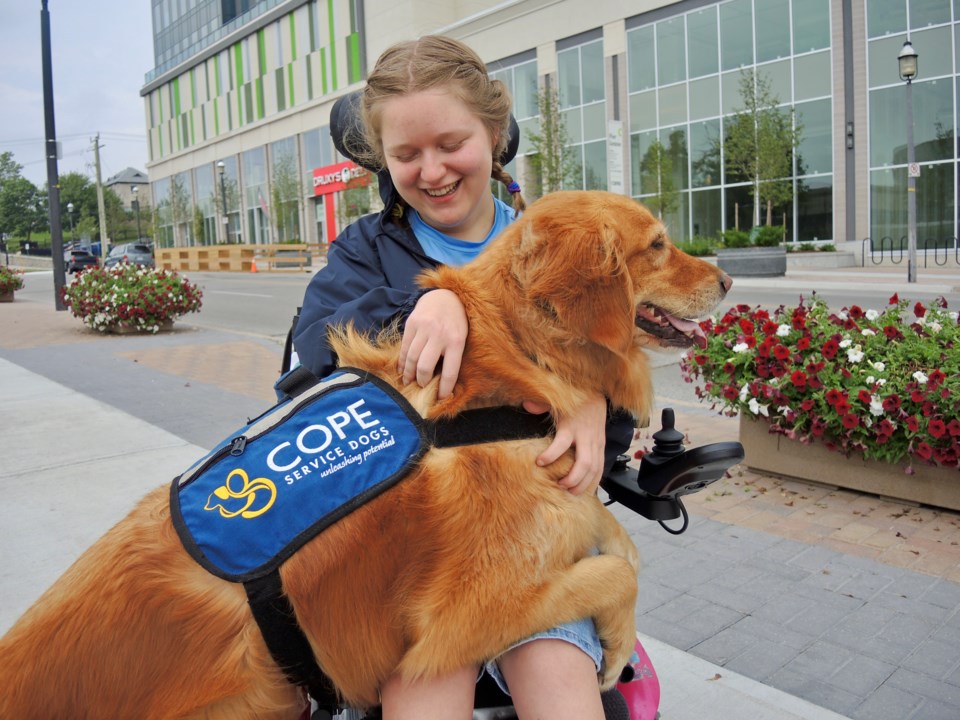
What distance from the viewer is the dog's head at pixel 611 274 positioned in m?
1.91

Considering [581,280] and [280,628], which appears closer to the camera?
[280,628]

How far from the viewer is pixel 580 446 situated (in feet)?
6.04

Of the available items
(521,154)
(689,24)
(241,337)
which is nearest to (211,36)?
(521,154)

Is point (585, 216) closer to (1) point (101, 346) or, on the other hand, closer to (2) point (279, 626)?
(2) point (279, 626)

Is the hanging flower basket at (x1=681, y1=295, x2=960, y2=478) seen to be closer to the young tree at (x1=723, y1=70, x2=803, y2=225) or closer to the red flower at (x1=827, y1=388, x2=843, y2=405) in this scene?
the red flower at (x1=827, y1=388, x2=843, y2=405)

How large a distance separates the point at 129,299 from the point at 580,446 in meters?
14.1

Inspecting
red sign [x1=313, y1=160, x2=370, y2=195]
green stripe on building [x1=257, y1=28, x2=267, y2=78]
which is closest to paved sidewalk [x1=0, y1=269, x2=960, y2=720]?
red sign [x1=313, y1=160, x2=370, y2=195]

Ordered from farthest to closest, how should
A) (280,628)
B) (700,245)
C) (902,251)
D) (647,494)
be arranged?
(700,245) < (902,251) < (647,494) < (280,628)

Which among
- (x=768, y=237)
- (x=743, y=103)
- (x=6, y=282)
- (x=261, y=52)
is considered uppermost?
(x=261, y=52)

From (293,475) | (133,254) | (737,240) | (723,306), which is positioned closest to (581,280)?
(293,475)

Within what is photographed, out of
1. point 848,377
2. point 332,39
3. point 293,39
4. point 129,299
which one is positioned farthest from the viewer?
point 293,39

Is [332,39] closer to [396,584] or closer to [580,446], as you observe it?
[580,446]

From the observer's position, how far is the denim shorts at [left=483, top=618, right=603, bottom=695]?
1649mm

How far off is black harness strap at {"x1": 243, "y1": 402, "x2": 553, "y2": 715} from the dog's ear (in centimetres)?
25
